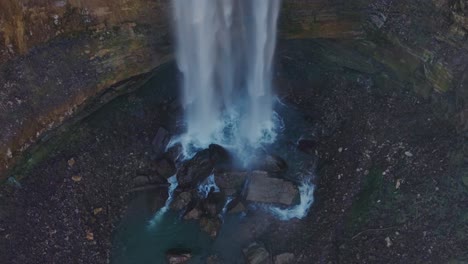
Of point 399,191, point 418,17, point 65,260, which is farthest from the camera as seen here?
point 418,17

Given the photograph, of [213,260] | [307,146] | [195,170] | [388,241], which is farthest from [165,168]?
[388,241]

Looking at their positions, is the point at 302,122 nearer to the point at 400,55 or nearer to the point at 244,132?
the point at 244,132

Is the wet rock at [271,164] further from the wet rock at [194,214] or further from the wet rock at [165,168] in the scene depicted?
the wet rock at [165,168]

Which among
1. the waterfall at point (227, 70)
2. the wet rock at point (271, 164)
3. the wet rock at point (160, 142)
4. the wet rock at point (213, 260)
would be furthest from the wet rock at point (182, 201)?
the wet rock at point (271, 164)

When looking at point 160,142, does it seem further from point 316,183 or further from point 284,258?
point 284,258

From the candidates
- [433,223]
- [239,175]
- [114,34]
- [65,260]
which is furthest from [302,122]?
[65,260]

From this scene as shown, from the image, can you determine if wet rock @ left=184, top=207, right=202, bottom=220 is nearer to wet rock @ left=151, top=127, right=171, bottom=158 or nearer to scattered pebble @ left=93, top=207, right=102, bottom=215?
wet rock @ left=151, top=127, right=171, bottom=158
